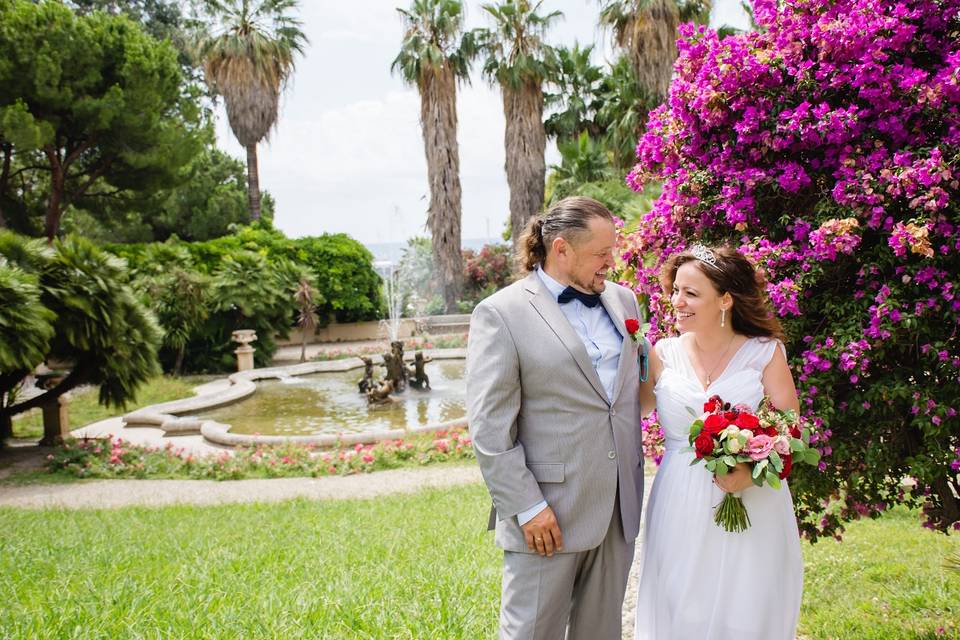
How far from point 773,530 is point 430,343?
18.3m

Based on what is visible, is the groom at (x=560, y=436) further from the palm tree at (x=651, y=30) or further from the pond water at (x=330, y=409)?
the palm tree at (x=651, y=30)

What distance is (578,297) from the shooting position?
2693 millimetres

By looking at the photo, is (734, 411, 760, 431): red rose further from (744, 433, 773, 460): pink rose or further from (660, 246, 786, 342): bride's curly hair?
(660, 246, 786, 342): bride's curly hair

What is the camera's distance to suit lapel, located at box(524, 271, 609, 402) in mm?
2531

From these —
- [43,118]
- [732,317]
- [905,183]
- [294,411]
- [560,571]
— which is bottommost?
[294,411]

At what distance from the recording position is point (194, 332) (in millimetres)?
18266

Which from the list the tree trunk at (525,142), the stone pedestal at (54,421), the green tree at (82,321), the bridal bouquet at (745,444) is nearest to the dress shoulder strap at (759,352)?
the bridal bouquet at (745,444)

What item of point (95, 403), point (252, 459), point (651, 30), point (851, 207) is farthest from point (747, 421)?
point (651, 30)

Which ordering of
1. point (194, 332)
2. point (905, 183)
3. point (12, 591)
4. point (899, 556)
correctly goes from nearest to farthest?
point (905, 183) < point (12, 591) < point (899, 556) < point (194, 332)

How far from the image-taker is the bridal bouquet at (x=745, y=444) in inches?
93.8

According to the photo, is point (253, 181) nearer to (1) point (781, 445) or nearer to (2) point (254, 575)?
(2) point (254, 575)

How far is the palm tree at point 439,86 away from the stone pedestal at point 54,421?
1670 cm

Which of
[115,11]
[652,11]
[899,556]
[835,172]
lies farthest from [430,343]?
[115,11]

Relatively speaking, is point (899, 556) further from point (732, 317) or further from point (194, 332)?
point (194, 332)
